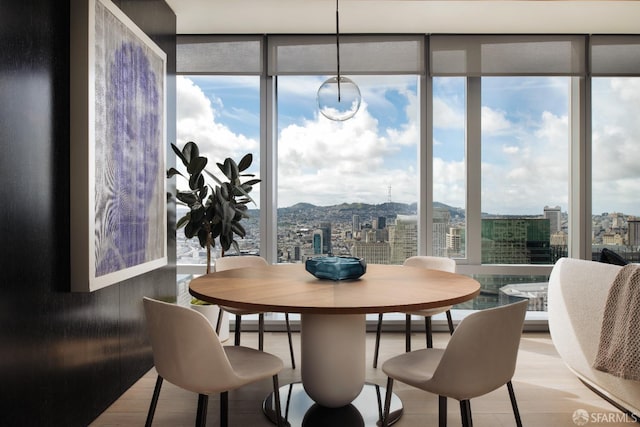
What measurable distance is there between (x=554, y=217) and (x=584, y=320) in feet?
6.34

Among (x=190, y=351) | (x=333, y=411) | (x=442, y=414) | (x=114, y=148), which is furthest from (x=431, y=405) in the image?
(x=114, y=148)

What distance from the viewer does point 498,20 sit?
3.66m

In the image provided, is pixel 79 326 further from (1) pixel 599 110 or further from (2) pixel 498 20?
(1) pixel 599 110

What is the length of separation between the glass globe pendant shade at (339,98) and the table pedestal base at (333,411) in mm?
1605

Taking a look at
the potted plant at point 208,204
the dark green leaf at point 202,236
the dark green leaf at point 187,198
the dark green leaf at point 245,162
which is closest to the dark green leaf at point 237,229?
the potted plant at point 208,204

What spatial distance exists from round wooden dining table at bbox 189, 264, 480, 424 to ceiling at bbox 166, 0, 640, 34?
2.14 metres

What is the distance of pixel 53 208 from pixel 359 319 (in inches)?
59.5

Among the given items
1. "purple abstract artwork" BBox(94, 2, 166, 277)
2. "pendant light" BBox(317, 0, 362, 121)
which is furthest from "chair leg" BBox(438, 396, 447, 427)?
"purple abstract artwork" BBox(94, 2, 166, 277)

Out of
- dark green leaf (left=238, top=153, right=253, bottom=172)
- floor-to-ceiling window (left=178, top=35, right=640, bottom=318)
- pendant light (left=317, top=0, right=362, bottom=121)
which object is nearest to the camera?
pendant light (left=317, top=0, right=362, bottom=121)

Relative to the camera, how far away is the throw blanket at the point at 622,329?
201 centimetres

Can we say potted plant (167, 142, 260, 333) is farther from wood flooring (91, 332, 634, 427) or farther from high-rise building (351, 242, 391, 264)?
high-rise building (351, 242, 391, 264)

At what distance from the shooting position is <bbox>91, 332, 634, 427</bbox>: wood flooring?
2.30m

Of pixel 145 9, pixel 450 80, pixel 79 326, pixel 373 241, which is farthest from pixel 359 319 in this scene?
pixel 450 80

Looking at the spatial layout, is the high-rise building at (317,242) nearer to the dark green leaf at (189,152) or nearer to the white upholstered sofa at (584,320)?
the dark green leaf at (189,152)
